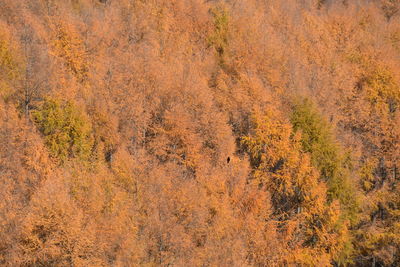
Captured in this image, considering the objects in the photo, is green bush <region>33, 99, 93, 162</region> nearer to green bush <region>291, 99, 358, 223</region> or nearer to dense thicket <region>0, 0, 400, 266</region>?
dense thicket <region>0, 0, 400, 266</region>

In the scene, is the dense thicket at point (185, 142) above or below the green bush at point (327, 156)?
below

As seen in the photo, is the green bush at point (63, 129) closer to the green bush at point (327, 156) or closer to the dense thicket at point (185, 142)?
the dense thicket at point (185, 142)

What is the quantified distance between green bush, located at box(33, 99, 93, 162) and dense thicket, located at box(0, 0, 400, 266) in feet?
0.49

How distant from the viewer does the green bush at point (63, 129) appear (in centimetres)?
3931

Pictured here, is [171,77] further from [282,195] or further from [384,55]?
[384,55]

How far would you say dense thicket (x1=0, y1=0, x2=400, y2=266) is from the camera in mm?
30688

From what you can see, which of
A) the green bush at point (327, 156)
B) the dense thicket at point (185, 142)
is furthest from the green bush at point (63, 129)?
the green bush at point (327, 156)

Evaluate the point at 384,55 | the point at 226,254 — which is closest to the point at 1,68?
the point at 226,254

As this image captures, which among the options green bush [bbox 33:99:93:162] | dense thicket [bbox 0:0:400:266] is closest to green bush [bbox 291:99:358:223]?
dense thicket [bbox 0:0:400:266]

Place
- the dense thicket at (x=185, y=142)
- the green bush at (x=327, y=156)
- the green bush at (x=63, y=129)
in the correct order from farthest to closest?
the green bush at (x=63, y=129) → the green bush at (x=327, y=156) → the dense thicket at (x=185, y=142)

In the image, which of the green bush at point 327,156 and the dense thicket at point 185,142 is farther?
the green bush at point 327,156

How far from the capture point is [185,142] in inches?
1738

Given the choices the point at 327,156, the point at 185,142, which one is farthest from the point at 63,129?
the point at 327,156

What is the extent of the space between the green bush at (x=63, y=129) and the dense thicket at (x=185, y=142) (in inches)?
5.9
